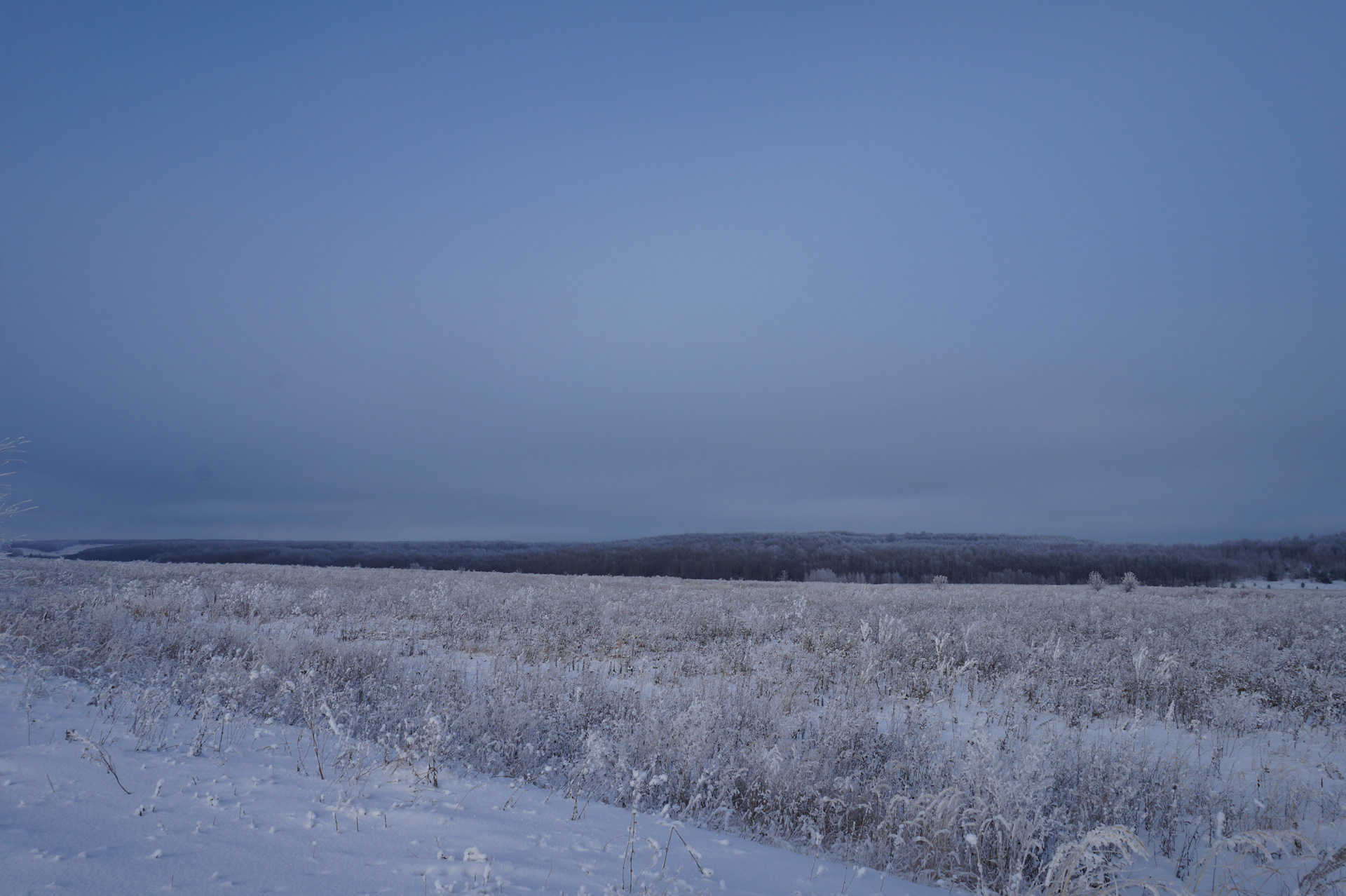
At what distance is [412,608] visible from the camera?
1507 cm

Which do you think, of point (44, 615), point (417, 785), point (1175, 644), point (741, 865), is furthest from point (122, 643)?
point (1175, 644)

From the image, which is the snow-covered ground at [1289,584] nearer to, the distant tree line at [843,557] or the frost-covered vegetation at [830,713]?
the distant tree line at [843,557]

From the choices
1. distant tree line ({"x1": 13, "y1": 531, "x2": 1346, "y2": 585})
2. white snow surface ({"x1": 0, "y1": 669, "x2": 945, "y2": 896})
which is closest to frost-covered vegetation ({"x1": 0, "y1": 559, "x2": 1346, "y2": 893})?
white snow surface ({"x1": 0, "y1": 669, "x2": 945, "y2": 896})

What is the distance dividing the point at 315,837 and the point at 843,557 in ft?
204

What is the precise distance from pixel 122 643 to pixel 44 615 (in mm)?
3550

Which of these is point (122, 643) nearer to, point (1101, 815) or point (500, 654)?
point (500, 654)

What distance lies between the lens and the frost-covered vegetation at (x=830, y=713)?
177 inches

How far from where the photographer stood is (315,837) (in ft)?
10.9

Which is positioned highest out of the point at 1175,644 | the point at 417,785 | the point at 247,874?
the point at 247,874

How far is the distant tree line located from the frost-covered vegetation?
112 ft

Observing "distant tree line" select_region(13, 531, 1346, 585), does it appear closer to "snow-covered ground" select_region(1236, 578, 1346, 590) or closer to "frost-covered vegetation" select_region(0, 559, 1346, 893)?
"snow-covered ground" select_region(1236, 578, 1346, 590)

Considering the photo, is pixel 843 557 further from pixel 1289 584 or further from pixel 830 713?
pixel 830 713

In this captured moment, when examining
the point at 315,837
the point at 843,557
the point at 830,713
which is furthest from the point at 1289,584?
the point at 315,837

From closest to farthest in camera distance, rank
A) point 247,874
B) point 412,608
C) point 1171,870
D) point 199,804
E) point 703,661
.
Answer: point 247,874
point 199,804
point 1171,870
point 703,661
point 412,608
